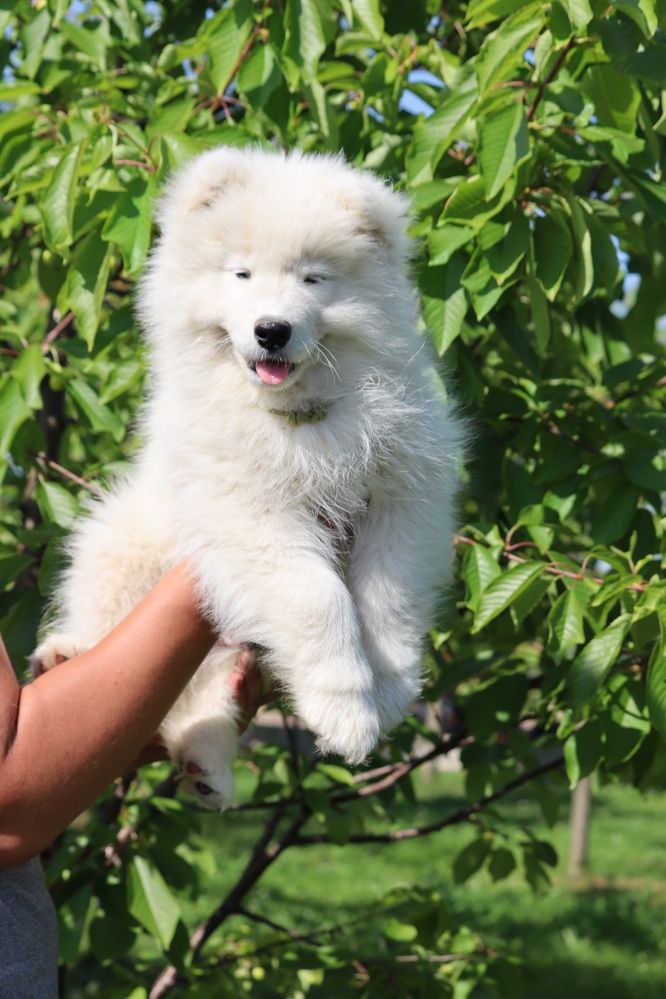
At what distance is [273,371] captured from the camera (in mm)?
2148

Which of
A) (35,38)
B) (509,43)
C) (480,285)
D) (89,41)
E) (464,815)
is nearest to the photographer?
(509,43)

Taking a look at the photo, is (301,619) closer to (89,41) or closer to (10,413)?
(10,413)

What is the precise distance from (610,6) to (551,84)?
0.82 ft

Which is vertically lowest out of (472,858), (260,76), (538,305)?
(472,858)

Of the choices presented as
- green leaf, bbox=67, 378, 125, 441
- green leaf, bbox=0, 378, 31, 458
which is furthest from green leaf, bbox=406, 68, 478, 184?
green leaf, bbox=0, 378, 31, 458

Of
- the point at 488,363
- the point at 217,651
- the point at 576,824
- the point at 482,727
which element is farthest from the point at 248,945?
the point at 576,824

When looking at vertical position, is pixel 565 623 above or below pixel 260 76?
below

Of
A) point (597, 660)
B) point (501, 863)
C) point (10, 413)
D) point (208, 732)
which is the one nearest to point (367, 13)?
point (10, 413)

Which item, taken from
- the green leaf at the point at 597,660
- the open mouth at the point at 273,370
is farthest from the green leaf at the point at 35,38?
the green leaf at the point at 597,660

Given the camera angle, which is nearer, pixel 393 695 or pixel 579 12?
pixel 579 12

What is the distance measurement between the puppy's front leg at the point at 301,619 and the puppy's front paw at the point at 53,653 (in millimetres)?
435

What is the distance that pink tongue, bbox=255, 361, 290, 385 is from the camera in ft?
7.04

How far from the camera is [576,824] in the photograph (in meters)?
8.72

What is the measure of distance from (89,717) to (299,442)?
2.34ft
